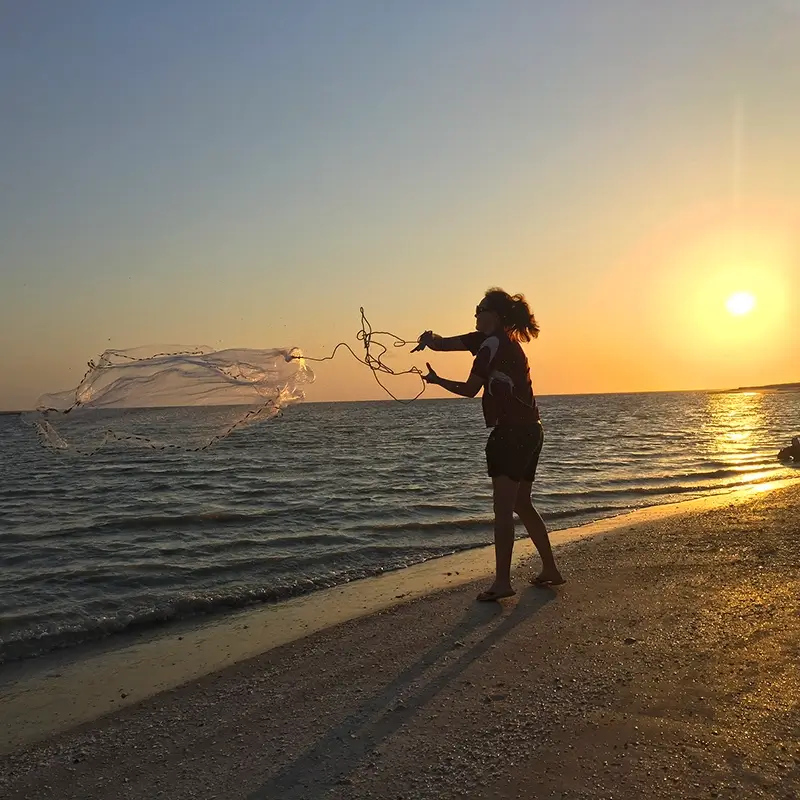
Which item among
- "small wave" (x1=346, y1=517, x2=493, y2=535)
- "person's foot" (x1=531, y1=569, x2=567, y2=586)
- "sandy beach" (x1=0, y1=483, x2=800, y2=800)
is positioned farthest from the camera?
"small wave" (x1=346, y1=517, x2=493, y2=535)

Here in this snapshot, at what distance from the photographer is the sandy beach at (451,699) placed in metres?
3.48

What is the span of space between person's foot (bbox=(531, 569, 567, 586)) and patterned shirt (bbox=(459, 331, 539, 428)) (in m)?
1.70

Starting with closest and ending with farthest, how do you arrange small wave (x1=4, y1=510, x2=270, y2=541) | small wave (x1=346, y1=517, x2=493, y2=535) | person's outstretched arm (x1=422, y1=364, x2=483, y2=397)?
person's outstretched arm (x1=422, y1=364, x2=483, y2=397) < small wave (x1=346, y1=517, x2=493, y2=535) < small wave (x1=4, y1=510, x2=270, y2=541)

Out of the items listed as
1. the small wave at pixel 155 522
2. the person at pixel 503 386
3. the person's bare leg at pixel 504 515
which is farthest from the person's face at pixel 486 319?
the small wave at pixel 155 522

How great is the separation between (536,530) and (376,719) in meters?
3.05

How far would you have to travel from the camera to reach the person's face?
6.22 m

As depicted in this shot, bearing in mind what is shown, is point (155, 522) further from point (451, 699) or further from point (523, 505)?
point (451, 699)

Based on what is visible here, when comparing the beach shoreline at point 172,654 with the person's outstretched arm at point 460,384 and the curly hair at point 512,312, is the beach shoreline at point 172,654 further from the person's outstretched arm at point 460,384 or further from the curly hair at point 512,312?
the curly hair at point 512,312

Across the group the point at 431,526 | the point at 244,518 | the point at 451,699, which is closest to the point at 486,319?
the point at 451,699

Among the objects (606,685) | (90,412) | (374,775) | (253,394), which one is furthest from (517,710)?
(90,412)

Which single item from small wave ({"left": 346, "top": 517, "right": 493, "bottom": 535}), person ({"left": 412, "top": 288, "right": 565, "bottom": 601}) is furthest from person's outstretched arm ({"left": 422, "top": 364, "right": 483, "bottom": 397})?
small wave ({"left": 346, "top": 517, "right": 493, "bottom": 535})

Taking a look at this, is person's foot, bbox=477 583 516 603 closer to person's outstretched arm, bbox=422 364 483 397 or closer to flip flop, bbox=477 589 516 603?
flip flop, bbox=477 589 516 603

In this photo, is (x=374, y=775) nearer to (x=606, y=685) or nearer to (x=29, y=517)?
(x=606, y=685)

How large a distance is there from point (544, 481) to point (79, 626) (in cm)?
1321
